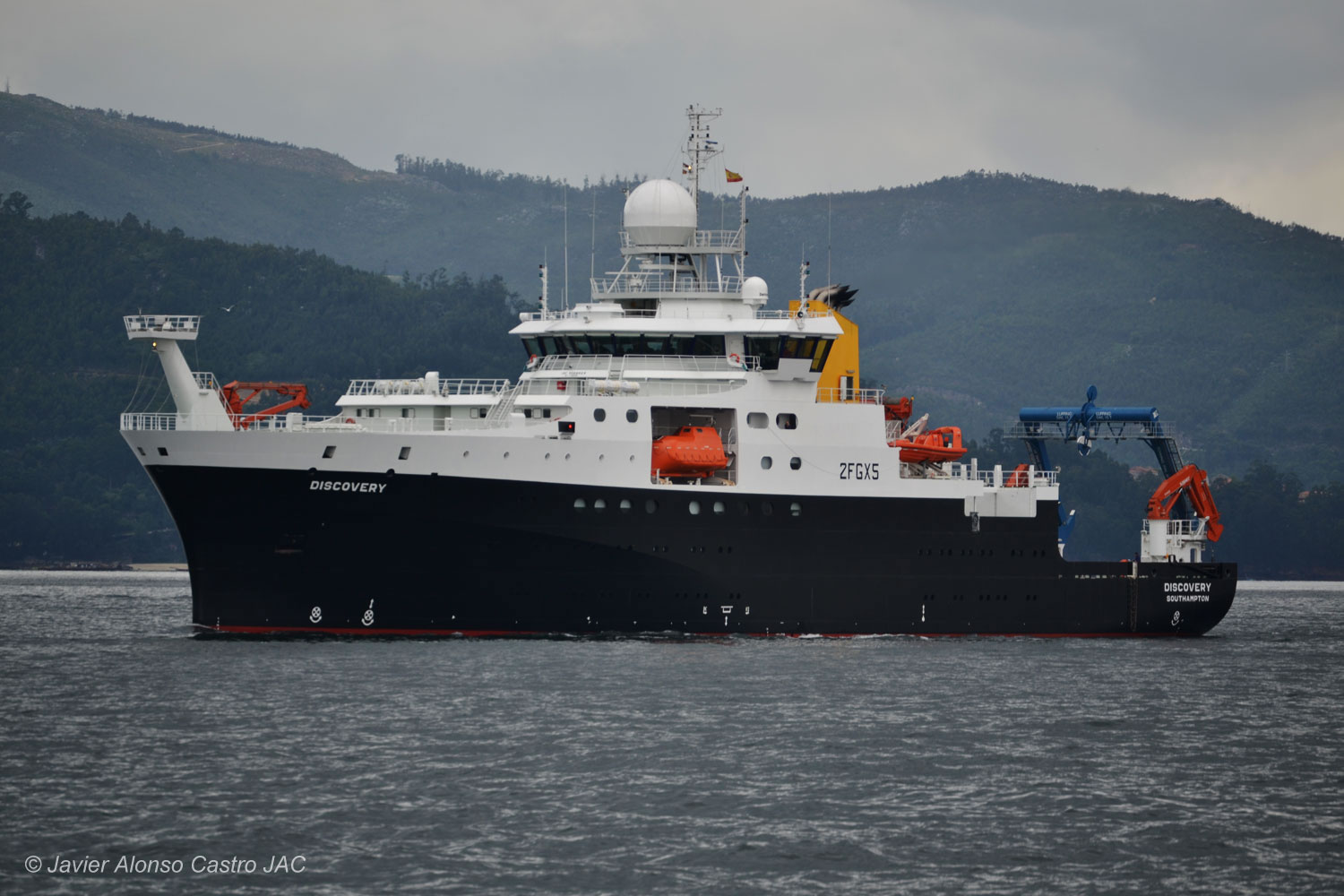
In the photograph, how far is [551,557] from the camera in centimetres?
4134

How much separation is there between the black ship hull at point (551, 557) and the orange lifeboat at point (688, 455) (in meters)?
0.63

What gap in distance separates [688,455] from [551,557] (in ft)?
13.9

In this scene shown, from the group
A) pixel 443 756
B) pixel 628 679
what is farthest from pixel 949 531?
pixel 443 756

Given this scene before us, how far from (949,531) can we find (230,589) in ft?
60.6

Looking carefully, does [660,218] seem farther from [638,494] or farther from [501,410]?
[638,494]

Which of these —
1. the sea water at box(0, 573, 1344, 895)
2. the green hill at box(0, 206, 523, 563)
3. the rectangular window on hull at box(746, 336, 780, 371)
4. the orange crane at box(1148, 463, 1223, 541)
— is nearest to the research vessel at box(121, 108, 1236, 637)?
the rectangular window on hull at box(746, 336, 780, 371)

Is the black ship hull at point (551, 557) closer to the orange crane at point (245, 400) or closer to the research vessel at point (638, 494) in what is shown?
the research vessel at point (638, 494)

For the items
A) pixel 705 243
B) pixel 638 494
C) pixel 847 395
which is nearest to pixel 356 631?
pixel 638 494

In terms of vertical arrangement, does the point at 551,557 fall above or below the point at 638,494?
below

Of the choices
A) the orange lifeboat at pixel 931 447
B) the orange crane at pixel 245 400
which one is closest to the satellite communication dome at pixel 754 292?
the orange lifeboat at pixel 931 447

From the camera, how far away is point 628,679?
35438mm

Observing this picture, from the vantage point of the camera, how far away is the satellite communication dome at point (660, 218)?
47.1 meters

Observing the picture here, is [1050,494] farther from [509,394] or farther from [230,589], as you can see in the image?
[230,589]

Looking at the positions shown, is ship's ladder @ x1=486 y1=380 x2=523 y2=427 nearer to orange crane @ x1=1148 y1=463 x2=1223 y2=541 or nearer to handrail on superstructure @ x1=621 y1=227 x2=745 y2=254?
handrail on superstructure @ x1=621 y1=227 x2=745 y2=254
